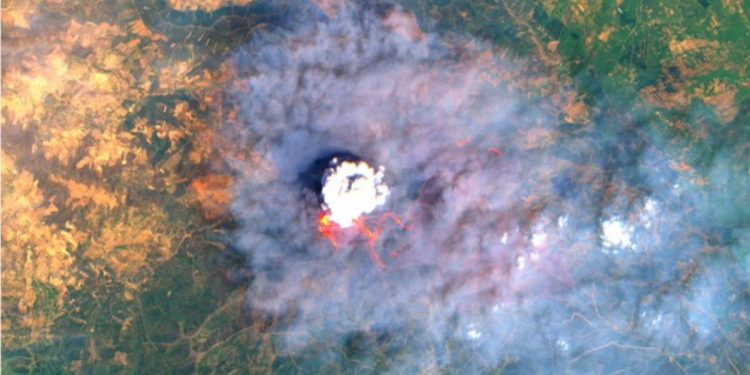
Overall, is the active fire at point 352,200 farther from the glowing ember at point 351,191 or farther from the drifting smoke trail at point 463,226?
the drifting smoke trail at point 463,226

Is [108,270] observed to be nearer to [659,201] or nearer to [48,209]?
[48,209]

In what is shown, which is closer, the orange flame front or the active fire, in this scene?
the active fire

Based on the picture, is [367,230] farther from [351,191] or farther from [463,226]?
[463,226]

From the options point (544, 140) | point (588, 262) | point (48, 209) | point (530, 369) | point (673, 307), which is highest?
point (544, 140)

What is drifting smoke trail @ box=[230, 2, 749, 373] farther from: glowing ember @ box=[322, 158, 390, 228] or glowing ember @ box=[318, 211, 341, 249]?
glowing ember @ box=[322, 158, 390, 228]

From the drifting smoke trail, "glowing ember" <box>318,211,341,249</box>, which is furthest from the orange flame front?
the drifting smoke trail

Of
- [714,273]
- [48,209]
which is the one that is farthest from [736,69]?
[48,209]
